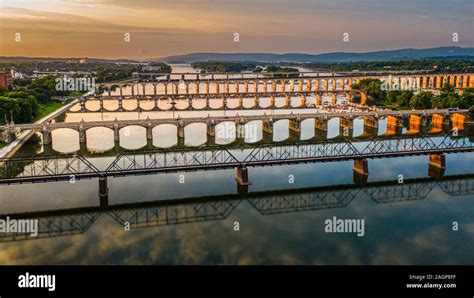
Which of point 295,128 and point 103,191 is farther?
point 295,128

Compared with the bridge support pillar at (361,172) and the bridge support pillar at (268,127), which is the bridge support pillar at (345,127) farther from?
the bridge support pillar at (361,172)

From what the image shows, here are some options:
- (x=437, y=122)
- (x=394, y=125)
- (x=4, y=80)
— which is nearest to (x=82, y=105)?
(x=4, y=80)

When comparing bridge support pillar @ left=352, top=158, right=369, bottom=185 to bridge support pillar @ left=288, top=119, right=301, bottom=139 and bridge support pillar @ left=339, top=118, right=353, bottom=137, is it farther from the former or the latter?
bridge support pillar @ left=339, top=118, right=353, bottom=137

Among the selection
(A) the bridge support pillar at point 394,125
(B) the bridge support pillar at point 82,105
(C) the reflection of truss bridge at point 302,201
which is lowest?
(C) the reflection of truss bridge at point 302,201

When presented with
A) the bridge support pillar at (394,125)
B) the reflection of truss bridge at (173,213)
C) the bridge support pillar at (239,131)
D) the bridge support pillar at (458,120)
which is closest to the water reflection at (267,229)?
the reflection of truss bridge at (173,213)

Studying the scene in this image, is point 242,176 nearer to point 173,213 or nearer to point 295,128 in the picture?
point 173,213

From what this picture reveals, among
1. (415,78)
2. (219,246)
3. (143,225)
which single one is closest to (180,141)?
(143,225)
